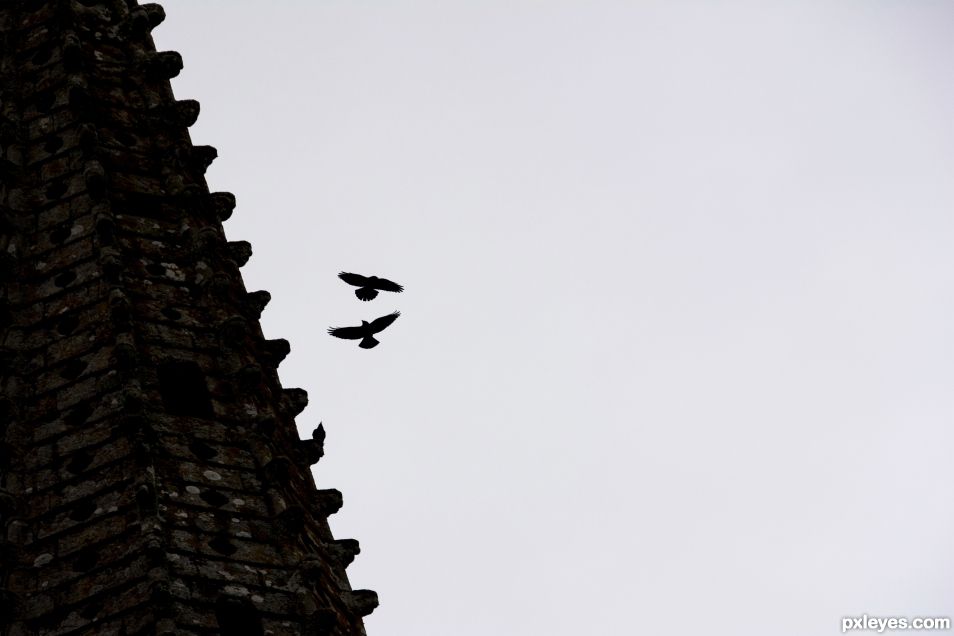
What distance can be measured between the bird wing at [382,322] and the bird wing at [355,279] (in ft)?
1.36

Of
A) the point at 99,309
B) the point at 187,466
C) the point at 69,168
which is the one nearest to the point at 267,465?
the point at 187,466

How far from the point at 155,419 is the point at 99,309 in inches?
95.3

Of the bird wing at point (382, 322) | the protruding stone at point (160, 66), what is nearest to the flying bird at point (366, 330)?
the bird wing at point (382, 322)

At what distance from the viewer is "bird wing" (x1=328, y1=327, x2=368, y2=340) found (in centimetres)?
2983

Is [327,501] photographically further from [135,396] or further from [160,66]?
[160,66]

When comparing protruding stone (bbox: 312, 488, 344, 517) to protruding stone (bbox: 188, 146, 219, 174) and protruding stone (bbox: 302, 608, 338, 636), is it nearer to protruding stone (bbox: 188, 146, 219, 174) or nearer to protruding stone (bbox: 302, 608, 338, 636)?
protruding stone (bbox: 302, 608, 338, 636)

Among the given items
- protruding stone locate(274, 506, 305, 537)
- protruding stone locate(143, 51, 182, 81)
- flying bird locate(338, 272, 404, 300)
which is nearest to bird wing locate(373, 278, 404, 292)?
flying bird locate(338, 272, 404, 300)

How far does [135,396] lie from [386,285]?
3367 mm

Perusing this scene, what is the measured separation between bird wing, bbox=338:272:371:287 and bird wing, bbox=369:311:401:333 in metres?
0.41

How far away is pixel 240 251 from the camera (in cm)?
3347

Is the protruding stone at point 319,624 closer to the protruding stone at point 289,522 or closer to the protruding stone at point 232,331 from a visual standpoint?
the protruding stone at point 289,522

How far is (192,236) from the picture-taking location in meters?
31.9

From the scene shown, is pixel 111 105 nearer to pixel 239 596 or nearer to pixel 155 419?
pixel 155 419

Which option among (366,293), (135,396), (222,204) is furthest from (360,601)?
(222,204)
